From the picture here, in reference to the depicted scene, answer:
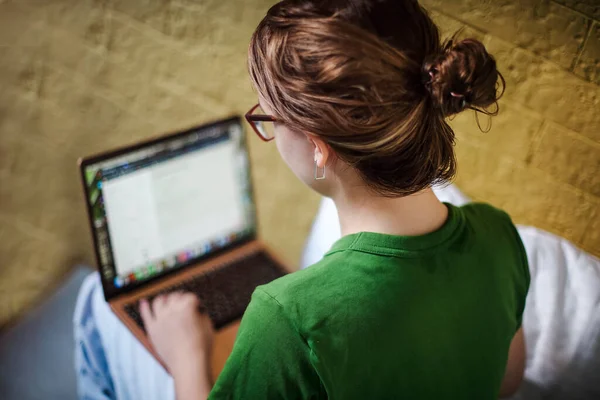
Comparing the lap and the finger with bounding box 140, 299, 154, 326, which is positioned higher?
the finger with bounding box 140, 299, 154, 326

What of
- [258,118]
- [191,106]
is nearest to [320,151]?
[258,118]

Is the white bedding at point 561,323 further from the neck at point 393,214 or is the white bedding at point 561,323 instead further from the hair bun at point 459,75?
the hair bun at point 459,75

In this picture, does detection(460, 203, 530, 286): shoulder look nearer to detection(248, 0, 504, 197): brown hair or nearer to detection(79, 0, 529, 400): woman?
detection(79, 0, 529, 400): woman

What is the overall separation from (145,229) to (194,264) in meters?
0.15

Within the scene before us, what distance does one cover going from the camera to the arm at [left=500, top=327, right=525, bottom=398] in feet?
3.18

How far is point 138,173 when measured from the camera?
113 centimetres

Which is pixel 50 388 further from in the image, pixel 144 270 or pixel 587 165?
pixel 587 165

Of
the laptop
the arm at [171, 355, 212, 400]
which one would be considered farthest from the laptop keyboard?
the arm at [171, 355, 212, 400]

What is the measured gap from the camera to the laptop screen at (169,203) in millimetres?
1115

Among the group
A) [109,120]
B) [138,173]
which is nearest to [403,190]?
[138,173]

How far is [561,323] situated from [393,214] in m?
0.54

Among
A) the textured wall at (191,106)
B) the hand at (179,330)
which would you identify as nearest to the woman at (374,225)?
the hand at (179,330)

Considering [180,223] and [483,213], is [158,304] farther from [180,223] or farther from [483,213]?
[483,213]

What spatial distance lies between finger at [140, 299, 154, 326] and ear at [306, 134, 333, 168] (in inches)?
21.8
